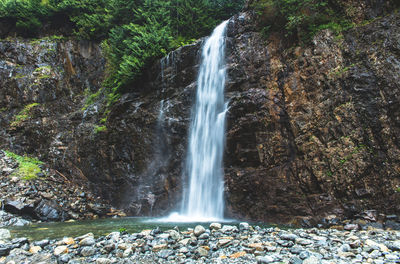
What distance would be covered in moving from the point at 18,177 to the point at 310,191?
12147 millimetres

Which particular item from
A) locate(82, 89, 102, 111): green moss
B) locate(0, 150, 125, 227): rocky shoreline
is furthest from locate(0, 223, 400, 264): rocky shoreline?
locate(82, 89, 102, 111): green moss

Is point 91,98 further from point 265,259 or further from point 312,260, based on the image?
point 312,260

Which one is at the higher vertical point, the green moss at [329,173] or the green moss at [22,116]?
the green moss at [22,116]

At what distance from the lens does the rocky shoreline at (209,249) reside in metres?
3.92

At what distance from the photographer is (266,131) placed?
891cm

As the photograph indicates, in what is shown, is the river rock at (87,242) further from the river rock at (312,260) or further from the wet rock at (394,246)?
the wet rock at (394,246)

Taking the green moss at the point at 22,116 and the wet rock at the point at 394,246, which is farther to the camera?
the green moss at the point at 22,116

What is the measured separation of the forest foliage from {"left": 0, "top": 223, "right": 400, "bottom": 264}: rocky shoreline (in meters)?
9.83

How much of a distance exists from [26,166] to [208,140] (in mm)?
9399

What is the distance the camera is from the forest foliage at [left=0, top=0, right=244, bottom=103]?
13.4 m

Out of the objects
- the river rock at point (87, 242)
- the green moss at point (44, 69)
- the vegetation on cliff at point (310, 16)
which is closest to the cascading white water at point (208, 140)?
the vegetation on cliff at point (310, 16)

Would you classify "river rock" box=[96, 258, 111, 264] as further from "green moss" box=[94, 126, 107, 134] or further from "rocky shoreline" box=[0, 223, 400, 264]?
"green moss" box=[94, 126, 107, 134]

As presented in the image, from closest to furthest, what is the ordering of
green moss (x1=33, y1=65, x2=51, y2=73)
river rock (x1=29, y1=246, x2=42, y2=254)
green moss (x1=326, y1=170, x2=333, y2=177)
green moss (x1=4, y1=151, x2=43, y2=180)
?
river rock (x1=29, y1=246, x2=42, y2=254)
green moss (x1=326, y1=170, x2=333, y2=177)
green moss (x1=4, y1=151, x2=43, y2=180)
green moss (x1=33, y1=65, x2=51, y2=73)

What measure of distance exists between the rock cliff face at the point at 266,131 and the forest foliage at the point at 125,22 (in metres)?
1.26
